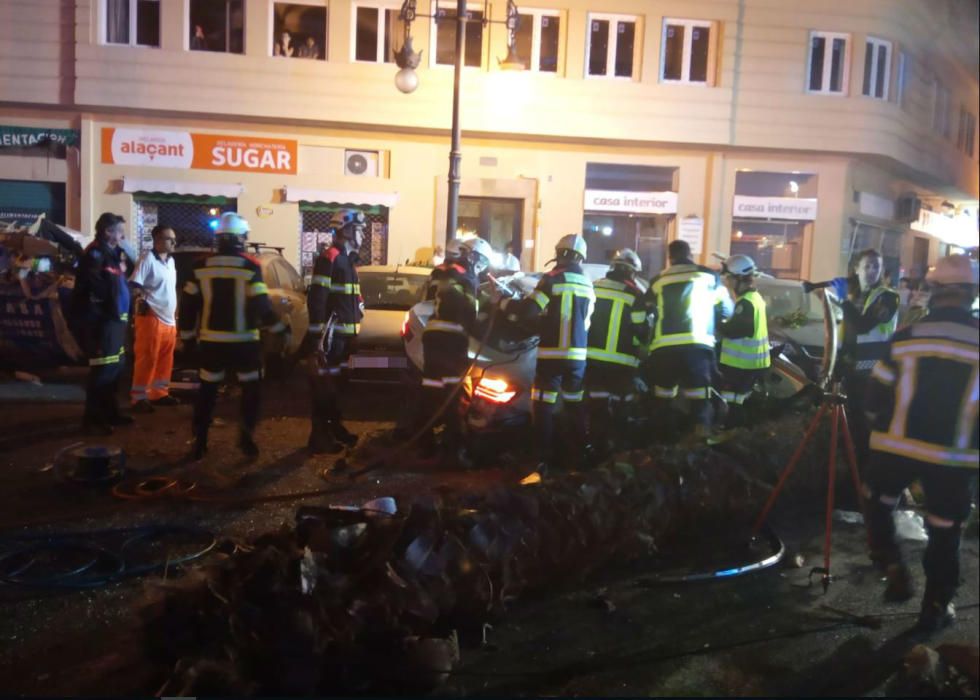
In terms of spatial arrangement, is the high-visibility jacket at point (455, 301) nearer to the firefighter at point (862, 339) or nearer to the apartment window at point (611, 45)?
the firefighter at point (862, 339)

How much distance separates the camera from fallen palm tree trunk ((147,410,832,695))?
285 centimetres

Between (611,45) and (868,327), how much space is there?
938cm

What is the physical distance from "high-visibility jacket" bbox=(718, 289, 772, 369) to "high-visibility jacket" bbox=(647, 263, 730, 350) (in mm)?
274

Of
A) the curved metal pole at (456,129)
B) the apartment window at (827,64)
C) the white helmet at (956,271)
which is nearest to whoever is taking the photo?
the white helmet at (956,271)

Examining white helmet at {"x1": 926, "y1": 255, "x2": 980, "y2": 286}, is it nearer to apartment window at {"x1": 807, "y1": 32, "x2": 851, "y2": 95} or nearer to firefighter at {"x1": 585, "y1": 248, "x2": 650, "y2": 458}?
firefighter at {"x1": 585, "y1": 248, "x2": 650, "y2": 458}

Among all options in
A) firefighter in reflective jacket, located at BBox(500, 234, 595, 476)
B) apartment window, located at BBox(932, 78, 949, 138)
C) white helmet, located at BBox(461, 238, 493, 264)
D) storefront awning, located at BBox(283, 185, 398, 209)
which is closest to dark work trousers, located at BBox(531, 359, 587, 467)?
firefighter in reflective jacket, located at BBox(500, 234, 595, 476)

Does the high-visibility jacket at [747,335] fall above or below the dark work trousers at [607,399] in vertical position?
above

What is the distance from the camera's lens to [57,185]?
1201 cm

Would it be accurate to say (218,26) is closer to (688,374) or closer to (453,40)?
(453,40)

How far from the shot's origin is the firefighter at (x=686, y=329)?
19.9ft

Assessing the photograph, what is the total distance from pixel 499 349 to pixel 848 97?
9.44m

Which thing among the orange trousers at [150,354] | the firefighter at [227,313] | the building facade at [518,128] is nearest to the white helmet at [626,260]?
the firefighter at [227,313]

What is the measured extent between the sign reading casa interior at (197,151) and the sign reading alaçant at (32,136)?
1409mm

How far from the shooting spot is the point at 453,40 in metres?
14.5
